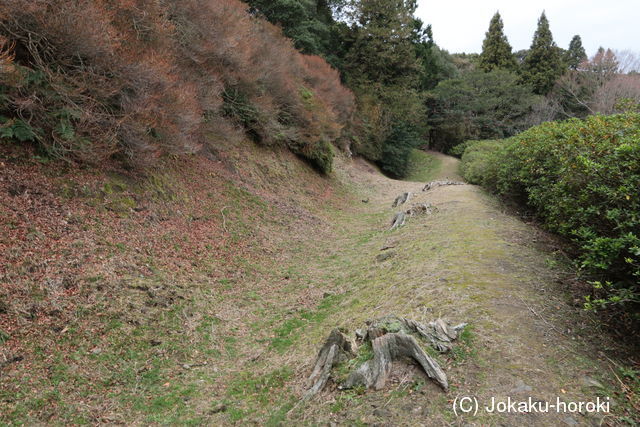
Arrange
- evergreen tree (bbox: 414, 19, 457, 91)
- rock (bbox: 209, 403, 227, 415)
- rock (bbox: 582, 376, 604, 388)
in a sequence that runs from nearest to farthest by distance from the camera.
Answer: rock (bbox: 582, 376, 604, 388), rock (bbox: 209, 403, 227, 415), evergreen tree (bbox: 414, 19, 457, 91)

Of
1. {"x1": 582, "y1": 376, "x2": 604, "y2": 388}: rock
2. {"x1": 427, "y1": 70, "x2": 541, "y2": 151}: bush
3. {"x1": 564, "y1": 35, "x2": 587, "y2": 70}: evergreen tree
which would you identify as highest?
{"x1": 564, "y1": 35, "x2": 587, "y2": 70}: evergreen tree

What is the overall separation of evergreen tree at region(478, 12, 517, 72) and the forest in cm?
3426

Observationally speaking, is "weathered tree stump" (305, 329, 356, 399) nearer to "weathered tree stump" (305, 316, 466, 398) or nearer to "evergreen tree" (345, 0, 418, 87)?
"weathered tree stump" (305, 316, 466, 398)

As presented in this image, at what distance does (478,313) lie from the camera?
4148mm

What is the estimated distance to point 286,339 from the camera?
538cm

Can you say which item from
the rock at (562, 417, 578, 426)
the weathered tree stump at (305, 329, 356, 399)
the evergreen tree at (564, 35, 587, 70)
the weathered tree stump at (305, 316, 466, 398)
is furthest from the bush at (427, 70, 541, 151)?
the rock at (562, 417, 578, 426)

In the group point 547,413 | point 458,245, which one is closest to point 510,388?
point 547,413

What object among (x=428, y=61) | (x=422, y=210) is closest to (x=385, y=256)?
(x=422, y=210)

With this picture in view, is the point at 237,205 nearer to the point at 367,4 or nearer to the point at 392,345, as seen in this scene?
the point at 392,345

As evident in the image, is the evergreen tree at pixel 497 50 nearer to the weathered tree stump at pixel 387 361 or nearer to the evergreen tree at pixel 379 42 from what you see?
the evergreen tree at pixel 379 42

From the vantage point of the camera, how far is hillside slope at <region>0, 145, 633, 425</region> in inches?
129

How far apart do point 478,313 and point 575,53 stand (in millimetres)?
59161

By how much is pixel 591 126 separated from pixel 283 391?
6316mm

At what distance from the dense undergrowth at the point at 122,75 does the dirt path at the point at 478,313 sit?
5388 millimetres
